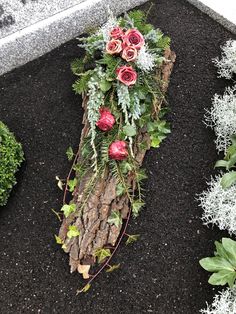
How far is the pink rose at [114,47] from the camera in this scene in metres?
3.34

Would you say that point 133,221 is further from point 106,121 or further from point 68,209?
point 106,121

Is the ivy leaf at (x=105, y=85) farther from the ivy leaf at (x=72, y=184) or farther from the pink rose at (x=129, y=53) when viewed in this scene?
the ivy leaf at (x=72, y=184)

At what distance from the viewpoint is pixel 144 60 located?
341 centimetres

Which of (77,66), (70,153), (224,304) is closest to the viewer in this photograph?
(224,304)

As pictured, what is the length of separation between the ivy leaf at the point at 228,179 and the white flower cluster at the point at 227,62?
1.02 metres

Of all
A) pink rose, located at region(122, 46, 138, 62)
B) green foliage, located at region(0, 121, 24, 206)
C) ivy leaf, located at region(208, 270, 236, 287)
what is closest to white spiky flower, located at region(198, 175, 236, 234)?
ivy leaf, located at region(208, 270, 236, 287)

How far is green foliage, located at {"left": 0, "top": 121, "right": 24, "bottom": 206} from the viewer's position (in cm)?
311

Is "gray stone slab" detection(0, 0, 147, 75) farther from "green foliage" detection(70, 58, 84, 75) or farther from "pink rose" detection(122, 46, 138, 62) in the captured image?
"pink rose" detection(122, 46, 138, 62)

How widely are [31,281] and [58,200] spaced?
0.54 meters

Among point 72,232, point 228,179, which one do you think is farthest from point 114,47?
point 72,232

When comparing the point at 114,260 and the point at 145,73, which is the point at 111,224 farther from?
the point at 145,73

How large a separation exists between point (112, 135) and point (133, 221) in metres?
0.56

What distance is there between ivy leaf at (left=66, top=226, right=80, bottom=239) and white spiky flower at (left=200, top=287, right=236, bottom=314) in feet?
2.67

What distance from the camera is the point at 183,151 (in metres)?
3.40
